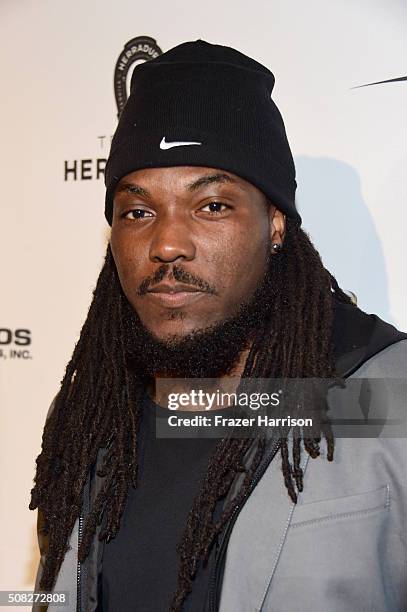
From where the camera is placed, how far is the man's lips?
1.13 metres

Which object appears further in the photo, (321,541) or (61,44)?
(61,44)

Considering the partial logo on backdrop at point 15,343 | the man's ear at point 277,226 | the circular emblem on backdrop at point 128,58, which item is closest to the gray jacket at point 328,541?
the man's ear at point 277,226

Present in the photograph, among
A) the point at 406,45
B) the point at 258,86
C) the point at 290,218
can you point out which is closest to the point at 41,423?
the point at 290,218

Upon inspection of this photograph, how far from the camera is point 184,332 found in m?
1.17

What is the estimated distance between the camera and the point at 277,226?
125 centimetres

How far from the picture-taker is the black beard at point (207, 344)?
3.86ft

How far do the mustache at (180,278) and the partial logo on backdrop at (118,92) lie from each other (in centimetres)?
54

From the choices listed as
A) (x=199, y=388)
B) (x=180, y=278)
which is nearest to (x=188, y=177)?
(x=180, y=278)

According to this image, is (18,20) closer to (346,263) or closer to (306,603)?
(346,263)

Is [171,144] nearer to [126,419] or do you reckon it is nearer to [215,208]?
[215,208]

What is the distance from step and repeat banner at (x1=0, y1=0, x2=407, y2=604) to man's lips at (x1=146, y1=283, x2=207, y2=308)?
15.1 inches

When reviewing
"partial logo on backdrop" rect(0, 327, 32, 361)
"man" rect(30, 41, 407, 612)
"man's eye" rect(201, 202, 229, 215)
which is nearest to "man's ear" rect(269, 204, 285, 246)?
"man" rect(30, 41, 407, 612)

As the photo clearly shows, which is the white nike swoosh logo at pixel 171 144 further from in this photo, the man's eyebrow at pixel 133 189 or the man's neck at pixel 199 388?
the man's neck at pixel 199 388

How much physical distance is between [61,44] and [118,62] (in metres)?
0.14
